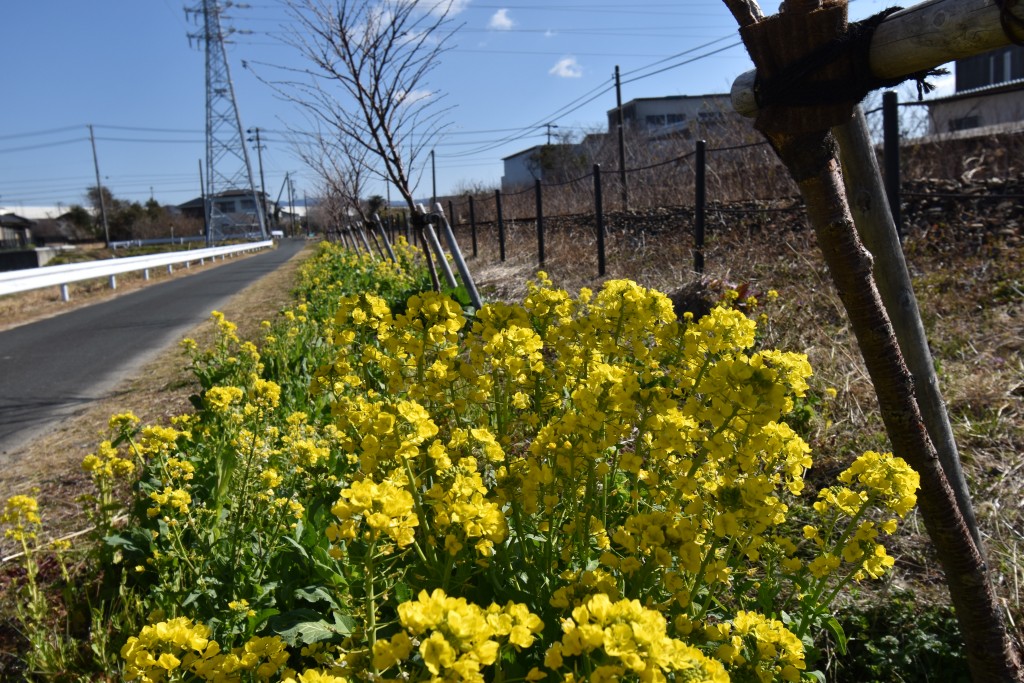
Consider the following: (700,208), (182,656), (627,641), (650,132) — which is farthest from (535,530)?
(650,132)

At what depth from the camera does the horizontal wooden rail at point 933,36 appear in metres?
1.22

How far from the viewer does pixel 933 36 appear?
51.5 inches

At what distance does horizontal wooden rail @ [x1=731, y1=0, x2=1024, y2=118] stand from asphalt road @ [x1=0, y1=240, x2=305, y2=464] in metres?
5.70

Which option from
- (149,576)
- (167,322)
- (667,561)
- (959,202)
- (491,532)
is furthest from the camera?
(167,322)

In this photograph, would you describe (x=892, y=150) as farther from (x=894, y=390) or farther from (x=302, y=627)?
(x=302, y=627)

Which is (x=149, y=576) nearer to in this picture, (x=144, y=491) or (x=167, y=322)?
(x=144, y=491)

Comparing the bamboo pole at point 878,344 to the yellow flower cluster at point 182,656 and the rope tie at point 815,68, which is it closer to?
the rope tie at point 815,68

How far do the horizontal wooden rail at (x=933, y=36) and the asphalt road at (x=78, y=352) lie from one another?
5.70 m

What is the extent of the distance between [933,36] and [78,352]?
31.8 feet

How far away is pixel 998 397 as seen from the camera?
11.2 ft

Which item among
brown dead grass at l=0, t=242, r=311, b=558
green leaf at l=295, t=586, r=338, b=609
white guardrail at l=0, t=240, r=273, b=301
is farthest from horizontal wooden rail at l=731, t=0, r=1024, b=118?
white guardrail at l=0, t=240, r=273, b=301

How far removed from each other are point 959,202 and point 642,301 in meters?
6.70

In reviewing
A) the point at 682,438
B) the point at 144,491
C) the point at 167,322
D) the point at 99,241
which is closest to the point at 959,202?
the point at 682,438

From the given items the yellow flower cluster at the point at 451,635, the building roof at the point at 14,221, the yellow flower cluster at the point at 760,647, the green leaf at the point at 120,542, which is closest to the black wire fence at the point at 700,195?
the yellow flower cluster at the point at 760,647
